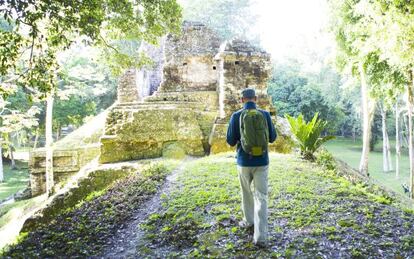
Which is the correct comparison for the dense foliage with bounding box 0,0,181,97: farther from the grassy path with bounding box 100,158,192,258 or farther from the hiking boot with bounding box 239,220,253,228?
the hiking boot with bounding box 239,220,253,228

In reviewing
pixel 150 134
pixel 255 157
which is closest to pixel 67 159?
pixel 150 134

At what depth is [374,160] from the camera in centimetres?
2634

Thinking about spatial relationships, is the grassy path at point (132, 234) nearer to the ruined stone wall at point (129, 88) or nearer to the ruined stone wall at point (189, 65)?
the ruined stone wall at point (189, 65)

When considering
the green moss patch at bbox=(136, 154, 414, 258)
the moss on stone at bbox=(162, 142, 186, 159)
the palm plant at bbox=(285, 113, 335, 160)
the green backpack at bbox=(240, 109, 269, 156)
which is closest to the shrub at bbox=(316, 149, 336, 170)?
the palm plant at bbox=(285, 113, 335, 160)

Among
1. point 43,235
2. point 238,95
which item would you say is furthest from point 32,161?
point 43,235

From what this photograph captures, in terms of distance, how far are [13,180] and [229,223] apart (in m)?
20.5

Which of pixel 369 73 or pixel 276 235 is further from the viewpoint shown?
pixel 369 73

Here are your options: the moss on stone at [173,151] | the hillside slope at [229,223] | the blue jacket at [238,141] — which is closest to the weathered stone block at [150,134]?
the moss on stone at [173,151]

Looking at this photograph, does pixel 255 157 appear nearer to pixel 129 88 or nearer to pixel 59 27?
pixel 59 27

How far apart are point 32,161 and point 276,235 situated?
1187 centimetres

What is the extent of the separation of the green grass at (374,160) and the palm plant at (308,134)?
418 inches

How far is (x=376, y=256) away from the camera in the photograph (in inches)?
143

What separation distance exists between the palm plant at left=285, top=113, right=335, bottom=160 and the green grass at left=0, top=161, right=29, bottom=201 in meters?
15.0

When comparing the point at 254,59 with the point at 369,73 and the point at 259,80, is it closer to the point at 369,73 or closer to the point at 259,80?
the point at 259,80
